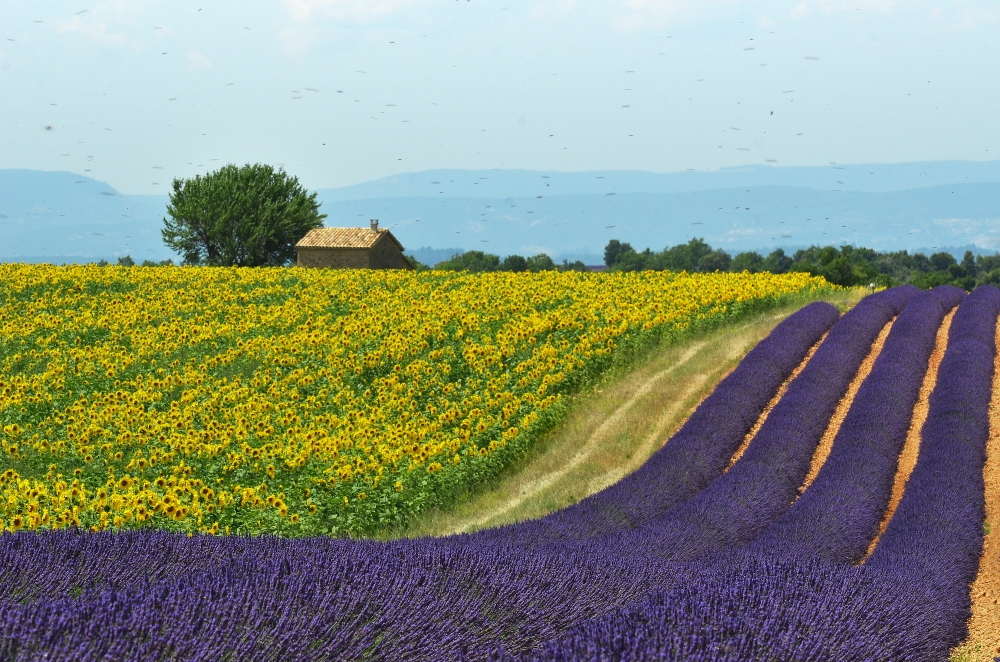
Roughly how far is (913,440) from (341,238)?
3761cm

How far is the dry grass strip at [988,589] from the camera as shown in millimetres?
10125

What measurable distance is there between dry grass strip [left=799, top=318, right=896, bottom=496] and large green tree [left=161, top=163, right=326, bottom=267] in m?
41.5

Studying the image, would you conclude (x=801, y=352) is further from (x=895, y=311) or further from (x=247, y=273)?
(x=247, y=273)

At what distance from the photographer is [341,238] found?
5134 centimetres

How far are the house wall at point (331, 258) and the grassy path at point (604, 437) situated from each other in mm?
27845

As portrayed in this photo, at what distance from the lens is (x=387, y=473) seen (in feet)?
50.2

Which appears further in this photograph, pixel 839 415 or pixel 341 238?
pixel 341 238

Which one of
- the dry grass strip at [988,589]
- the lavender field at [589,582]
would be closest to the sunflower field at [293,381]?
the lavender field at [589,582]

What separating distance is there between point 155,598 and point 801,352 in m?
20.9

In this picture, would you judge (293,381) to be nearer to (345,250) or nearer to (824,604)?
(824,604)

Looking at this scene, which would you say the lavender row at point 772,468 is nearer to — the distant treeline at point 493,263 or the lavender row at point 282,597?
the lavender row at point 282,597

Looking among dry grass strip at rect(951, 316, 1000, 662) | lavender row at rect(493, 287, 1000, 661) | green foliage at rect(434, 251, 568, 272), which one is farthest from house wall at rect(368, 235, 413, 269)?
green foliage at rect(434, 251, 568, 272)

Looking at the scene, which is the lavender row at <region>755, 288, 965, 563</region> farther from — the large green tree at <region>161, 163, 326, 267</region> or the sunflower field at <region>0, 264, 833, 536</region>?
the large green tree at <region>161, 163, 326, 267</region>

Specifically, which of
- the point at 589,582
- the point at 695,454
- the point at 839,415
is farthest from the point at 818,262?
the point at 589,582
